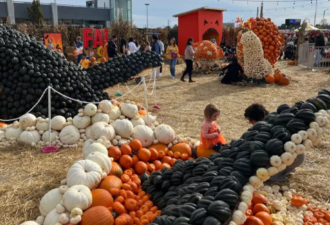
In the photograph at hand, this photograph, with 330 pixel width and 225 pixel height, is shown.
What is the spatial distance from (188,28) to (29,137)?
17.4 m

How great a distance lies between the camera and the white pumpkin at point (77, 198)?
2.74 metres

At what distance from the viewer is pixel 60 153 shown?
4.75 metres

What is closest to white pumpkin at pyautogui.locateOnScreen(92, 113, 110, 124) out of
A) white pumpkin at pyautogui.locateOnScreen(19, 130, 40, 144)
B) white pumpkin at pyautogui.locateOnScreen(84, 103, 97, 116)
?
white pumpkin at pyautogui.locateOnScreen(84, 103, 97, 116)

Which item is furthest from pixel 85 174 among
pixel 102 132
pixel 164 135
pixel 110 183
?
pixel 164 135

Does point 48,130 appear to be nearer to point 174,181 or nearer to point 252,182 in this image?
point 174,181

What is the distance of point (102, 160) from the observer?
3.46m

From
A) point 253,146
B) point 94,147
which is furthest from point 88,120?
point 253,146

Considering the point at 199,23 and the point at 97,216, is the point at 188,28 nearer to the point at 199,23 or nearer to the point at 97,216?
the point at 199,23

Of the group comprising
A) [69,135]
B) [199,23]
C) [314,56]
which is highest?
[199,23]

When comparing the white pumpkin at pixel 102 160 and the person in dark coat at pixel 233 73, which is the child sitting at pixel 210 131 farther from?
the person in dark coat at pixel 233 73

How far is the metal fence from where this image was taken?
15695mm

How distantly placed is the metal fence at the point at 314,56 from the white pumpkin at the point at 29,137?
14487 mm

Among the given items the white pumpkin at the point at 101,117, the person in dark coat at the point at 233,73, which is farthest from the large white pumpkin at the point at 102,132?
the person in dark coat at the point at 233,73

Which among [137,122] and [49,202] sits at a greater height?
[137,122]
